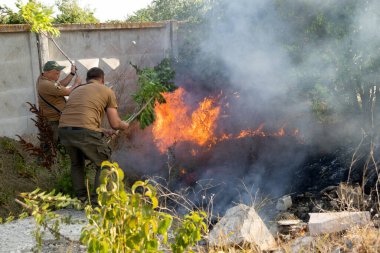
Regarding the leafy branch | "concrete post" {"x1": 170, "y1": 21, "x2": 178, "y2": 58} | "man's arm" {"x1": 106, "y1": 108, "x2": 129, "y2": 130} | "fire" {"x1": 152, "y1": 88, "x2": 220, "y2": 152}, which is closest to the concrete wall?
"concrete post" {"x1": 170, "y1": 21, "x2": 178, "y2": 58}

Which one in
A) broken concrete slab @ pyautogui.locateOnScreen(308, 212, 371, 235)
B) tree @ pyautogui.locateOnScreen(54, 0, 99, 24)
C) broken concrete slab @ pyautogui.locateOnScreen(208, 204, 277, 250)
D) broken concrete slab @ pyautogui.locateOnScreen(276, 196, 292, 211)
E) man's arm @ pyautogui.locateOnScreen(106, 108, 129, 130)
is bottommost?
broken concrete slab @ pyautogui.locateOnScreen(276, 196, 292, 211)

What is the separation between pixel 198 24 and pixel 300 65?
8.37 ft

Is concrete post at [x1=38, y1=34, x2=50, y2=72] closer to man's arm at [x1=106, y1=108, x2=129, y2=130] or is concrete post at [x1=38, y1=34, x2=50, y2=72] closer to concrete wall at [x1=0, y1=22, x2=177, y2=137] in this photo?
concrete wall at [x1=0, y1=22, x2=177, y2=137]

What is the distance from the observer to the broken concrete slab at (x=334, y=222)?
187 inches

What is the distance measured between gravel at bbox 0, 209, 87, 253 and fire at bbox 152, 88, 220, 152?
112 inches

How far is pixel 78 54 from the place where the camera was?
8891mm

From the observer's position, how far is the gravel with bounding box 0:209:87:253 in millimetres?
5234

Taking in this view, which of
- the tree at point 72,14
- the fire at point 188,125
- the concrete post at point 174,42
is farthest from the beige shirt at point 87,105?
the tree at point 72,14

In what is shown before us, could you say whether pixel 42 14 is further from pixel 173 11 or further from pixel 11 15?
pixel 173 11

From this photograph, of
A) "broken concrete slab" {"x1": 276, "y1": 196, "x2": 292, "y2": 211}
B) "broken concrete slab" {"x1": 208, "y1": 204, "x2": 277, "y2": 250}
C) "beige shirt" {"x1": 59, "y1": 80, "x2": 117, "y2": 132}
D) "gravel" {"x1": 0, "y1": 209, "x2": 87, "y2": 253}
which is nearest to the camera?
"broken concrete slab" {"x1": 208, "y1": 204, "x2": 277, "y2": 250}

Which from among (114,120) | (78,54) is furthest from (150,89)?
(114,120)

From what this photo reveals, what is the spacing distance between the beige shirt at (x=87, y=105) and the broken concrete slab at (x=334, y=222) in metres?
3.11

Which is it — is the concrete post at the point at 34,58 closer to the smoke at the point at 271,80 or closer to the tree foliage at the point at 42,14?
the tree foliage at the point at 42,14

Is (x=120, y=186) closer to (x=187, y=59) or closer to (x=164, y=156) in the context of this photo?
(x=164, y=156)
